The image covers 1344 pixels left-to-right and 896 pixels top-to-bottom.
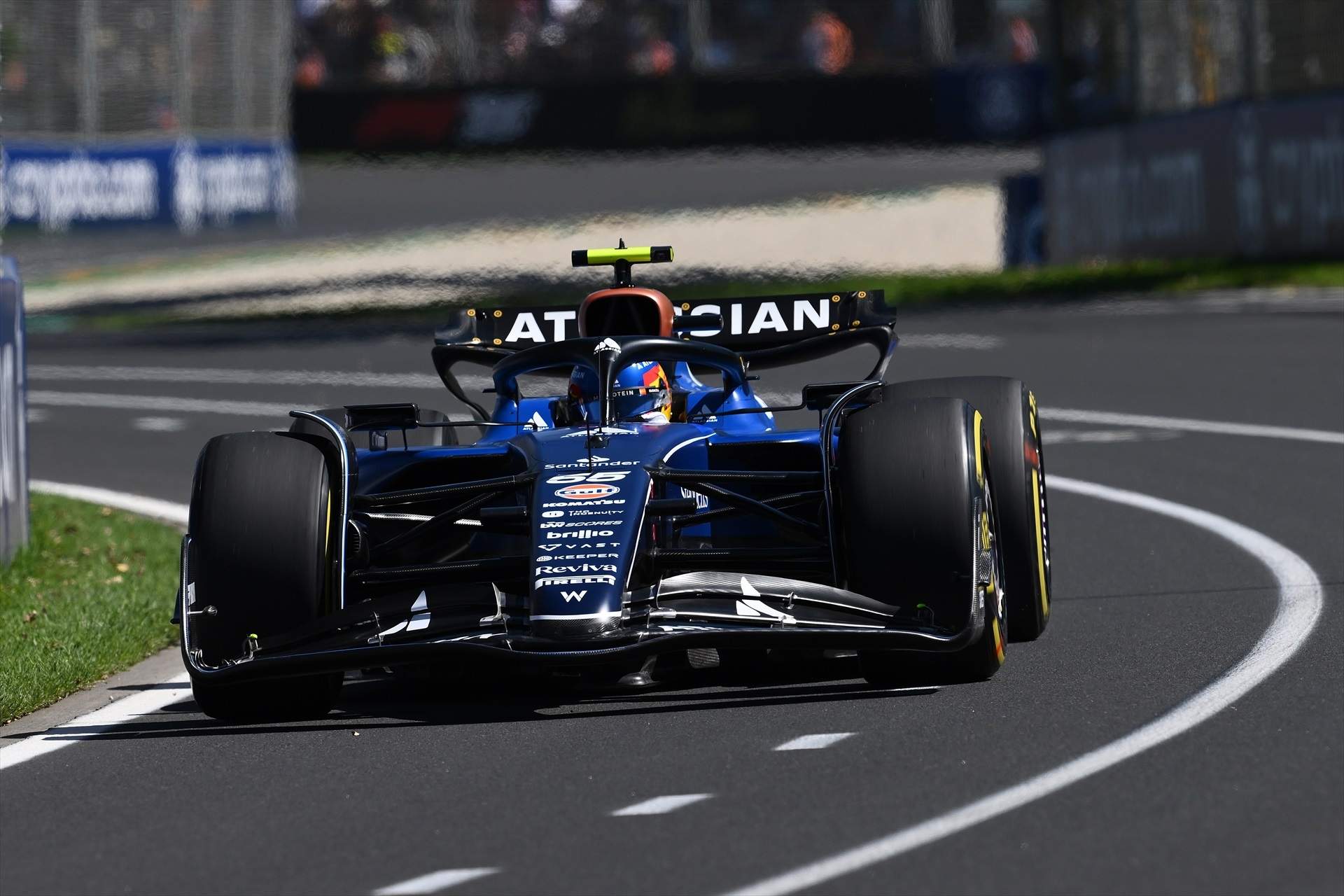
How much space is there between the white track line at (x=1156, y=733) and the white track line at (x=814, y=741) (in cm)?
73

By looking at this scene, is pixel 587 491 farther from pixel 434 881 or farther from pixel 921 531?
pixel 434 881

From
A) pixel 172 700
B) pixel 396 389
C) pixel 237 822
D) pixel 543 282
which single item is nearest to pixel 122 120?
pixel 543 282

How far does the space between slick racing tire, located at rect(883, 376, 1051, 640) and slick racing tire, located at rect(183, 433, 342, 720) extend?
2.13m

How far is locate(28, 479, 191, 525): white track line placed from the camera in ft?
43.0

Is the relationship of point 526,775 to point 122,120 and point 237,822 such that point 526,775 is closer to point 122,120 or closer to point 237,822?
point 237,822

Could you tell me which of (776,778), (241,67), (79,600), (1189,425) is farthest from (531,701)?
(241,67)

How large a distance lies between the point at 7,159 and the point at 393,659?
2752 centimetres

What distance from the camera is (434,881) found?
5383 millimetres

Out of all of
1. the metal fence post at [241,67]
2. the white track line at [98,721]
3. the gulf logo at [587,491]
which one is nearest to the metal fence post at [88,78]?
the metal fence post at [241,67]

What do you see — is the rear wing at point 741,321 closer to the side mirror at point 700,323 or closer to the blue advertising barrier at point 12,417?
the side mirror at point 700,323

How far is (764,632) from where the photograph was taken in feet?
22.8

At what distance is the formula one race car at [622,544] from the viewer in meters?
7.06

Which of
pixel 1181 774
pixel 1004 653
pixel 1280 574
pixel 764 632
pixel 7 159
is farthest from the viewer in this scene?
pixel 7 159

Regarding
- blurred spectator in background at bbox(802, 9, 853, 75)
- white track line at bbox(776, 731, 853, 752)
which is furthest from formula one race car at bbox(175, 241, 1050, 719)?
blurred spectator in background at bbox(802, 9, 853, 75)
